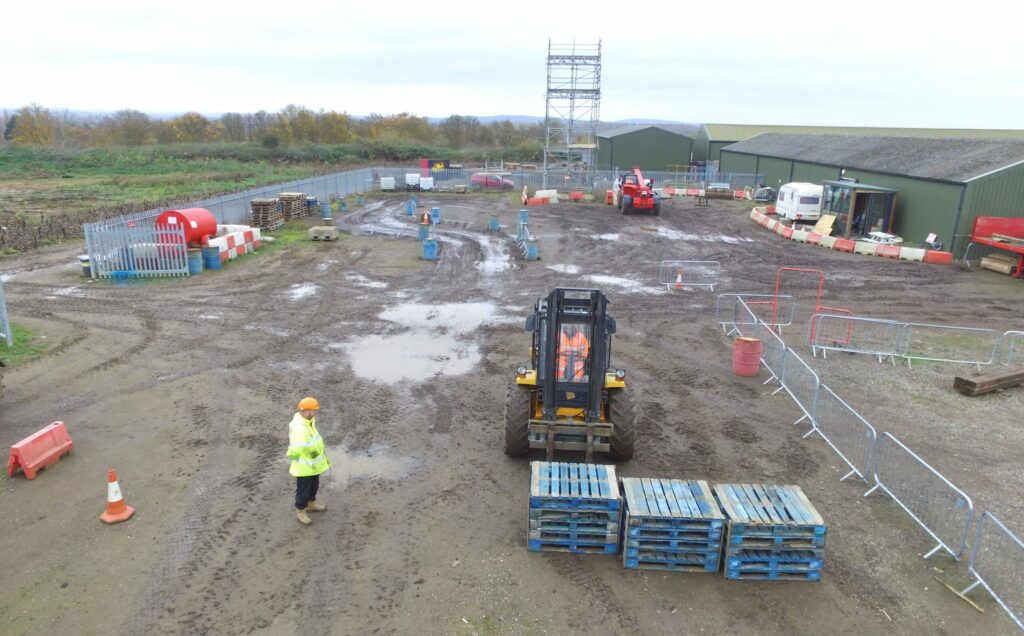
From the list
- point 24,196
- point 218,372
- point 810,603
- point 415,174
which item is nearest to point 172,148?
point 24,196

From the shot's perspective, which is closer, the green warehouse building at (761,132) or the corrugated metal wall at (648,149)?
the corrugated metal wall at (648,149)

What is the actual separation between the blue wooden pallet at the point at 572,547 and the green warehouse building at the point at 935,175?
24925 mm

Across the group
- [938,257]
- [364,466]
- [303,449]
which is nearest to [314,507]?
[303,449]

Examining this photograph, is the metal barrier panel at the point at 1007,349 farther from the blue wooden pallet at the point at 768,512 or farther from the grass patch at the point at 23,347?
the grass patch at the point at 23,347

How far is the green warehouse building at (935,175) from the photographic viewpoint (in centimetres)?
2561

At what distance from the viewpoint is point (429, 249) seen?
81.4 feet

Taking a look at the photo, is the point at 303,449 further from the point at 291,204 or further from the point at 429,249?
the point at 291,204

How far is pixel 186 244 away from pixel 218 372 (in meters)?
10.2

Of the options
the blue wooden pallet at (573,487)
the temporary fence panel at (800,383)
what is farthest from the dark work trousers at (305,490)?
the temporary fence panel at (800,383)

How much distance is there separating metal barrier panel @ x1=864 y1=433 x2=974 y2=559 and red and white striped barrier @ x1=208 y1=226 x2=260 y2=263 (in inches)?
815

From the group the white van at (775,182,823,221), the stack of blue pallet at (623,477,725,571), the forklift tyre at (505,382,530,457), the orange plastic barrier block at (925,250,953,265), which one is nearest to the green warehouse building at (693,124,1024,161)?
the white van at (775,182,823,221)

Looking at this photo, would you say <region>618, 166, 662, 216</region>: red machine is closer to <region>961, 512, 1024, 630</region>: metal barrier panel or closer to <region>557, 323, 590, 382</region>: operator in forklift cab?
<region>557, 323, 590, 382</region>: operator in forklift cab

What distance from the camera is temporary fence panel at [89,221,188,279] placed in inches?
827

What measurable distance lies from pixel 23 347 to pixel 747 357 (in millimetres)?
16044
